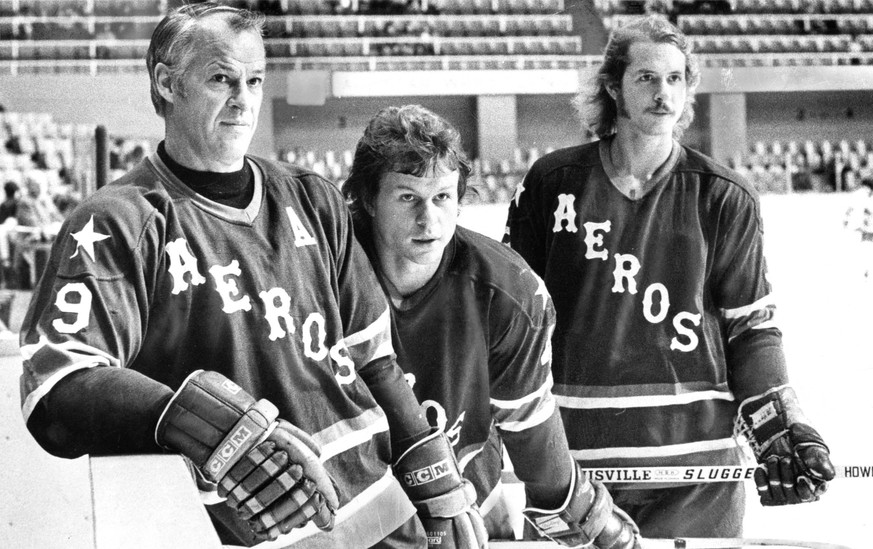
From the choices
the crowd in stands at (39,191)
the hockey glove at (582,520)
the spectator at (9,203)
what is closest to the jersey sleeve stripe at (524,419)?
the hockey glove at (582,520)

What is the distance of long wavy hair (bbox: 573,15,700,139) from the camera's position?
6.34 feet

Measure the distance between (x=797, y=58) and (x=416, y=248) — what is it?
1537 millimetres

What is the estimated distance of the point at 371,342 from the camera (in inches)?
56.0

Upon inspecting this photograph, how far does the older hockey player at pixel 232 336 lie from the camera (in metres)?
1.06

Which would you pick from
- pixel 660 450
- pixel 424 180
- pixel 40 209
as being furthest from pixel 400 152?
pixel 40 209

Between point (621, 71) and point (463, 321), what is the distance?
61 cm

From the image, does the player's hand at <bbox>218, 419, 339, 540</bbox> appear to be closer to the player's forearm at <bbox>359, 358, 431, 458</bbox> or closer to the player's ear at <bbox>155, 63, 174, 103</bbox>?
A: the player's forearm at <bbox>359, 358, 431, 458</bbox>

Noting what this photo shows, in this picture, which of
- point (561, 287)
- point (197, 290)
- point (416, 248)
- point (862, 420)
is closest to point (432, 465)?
point (416, 248)

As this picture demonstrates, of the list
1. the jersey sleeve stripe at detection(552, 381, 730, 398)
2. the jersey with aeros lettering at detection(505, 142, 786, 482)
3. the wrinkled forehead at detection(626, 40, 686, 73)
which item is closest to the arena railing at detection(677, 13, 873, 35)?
the wrinkled forehead at detection(626, 40, 686, 73)

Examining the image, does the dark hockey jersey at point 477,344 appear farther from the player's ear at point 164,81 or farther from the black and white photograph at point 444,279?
the player's ear at point 164,81

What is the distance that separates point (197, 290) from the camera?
1.23 meters

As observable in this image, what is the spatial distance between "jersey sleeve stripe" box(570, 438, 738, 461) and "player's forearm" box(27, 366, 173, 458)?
44.4 inches

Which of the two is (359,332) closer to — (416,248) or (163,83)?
(416,248)

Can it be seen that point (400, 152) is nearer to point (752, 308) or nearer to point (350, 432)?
point (350, 432)
